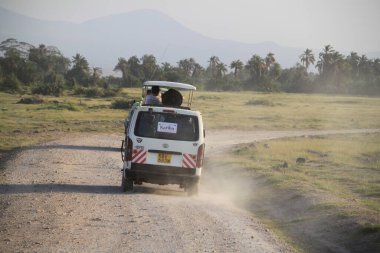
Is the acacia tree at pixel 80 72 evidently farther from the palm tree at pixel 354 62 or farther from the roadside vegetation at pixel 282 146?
the palm tree at pixel 354 62

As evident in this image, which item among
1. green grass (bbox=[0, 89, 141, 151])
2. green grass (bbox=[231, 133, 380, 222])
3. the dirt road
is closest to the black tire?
the dirt road

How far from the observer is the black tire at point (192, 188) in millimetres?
16125

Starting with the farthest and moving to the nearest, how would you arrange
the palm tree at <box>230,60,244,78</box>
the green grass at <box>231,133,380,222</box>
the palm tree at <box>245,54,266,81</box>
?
the palm tree at <box>230,60,244,78</box>
the palm tree at <box>245,54,266,81</box>
the green grass at <box>231,133,380,222</box>

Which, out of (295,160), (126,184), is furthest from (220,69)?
(126,184)

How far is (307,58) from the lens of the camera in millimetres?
175375

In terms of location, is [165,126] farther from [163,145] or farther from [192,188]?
[192,188]

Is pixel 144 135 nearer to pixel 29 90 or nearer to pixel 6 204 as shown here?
pixel 6 204

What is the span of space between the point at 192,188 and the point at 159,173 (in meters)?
1.07

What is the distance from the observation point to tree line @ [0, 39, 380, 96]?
105 m

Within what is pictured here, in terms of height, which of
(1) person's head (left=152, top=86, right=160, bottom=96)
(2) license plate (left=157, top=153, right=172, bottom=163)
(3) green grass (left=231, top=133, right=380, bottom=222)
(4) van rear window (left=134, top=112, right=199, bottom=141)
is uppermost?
(1) person's head (left=152, top=86, right=160, bottom=96)

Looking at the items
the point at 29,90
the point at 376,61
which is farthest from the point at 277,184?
the point at 376,61

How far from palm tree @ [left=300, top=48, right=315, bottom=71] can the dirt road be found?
158747mm

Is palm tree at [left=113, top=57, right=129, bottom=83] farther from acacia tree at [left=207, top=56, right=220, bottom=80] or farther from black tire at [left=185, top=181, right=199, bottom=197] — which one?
black tire at [left=185, top=181, right=199, bottom=197]

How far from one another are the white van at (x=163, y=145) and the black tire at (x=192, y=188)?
23 cm
